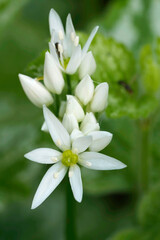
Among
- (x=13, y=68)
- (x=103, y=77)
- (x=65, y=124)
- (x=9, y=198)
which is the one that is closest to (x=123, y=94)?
(x=103, y=77)

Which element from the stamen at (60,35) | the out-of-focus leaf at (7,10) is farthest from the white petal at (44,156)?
the out-of-focus leaf at (7,10)

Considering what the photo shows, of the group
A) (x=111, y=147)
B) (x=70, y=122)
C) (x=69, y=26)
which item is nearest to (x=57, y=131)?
(x=70, y=122)

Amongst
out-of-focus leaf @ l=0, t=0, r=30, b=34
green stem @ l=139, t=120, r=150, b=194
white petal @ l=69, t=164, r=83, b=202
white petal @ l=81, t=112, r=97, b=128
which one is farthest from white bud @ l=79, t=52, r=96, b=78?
out-of-focus leaf @ l=0, t=0, r=30, b=34

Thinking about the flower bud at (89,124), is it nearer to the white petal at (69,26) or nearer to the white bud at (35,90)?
the white bud at (35,90)

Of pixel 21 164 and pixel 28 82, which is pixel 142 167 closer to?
pixel 21 164

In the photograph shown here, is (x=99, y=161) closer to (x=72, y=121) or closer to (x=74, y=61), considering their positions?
(x=72, y=121)

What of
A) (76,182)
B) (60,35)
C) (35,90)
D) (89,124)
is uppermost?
(60,35)

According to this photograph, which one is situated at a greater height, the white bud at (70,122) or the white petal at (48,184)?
the white bud at (70,122)
